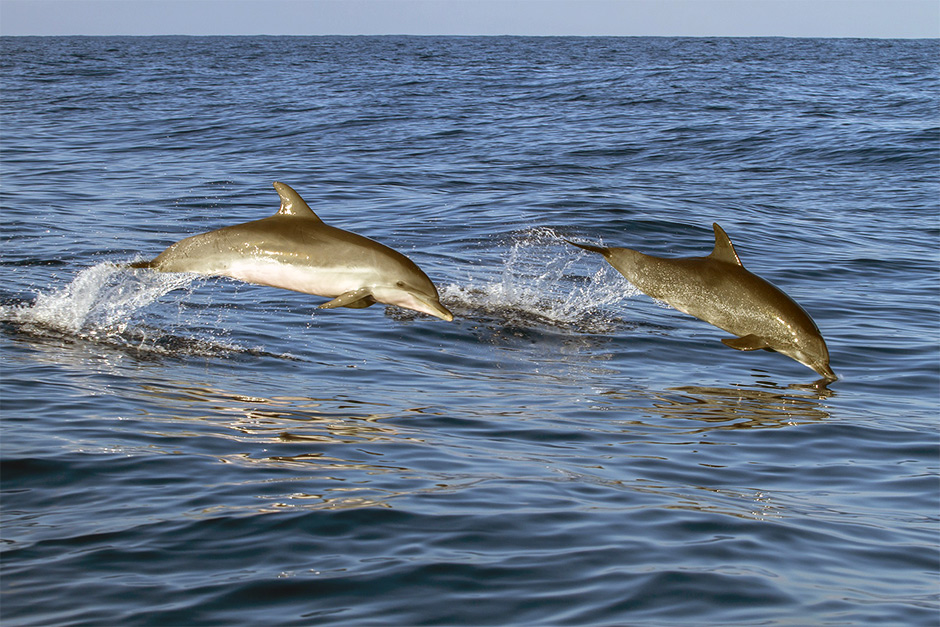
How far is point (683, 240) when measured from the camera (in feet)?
51.4

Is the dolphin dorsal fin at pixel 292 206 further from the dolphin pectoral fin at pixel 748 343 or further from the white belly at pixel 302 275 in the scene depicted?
the dolphin pectoral fin at pixel 748 343

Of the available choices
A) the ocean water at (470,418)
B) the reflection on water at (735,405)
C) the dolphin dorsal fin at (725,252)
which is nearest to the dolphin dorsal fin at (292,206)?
the ocean water at (470,418)

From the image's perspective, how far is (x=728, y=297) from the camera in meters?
8.17

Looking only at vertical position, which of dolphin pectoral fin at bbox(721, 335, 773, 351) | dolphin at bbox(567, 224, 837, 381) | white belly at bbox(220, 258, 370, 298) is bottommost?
dolphin pectoral fin at bbox(721, 335, 773, 351)

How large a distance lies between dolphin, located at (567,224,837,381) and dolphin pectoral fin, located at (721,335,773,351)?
0.33 feet

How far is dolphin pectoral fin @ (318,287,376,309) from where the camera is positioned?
23.2 feet

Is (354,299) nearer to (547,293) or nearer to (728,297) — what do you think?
(728,297)

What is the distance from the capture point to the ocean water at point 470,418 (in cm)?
458

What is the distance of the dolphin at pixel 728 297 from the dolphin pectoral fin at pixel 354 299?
6.19ft

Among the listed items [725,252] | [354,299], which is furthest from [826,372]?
[354,299]

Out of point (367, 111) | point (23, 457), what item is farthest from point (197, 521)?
point (367, 111)

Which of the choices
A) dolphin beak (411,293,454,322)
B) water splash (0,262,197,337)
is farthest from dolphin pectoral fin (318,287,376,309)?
water splash (0,262,197,337)

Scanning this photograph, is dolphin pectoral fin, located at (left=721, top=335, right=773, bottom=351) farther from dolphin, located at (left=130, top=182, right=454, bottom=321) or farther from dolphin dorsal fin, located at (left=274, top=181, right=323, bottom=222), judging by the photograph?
dolphin dorsal fin, located at (left=274, top=181, right=323, bottom=222)

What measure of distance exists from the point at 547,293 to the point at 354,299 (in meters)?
5.33
